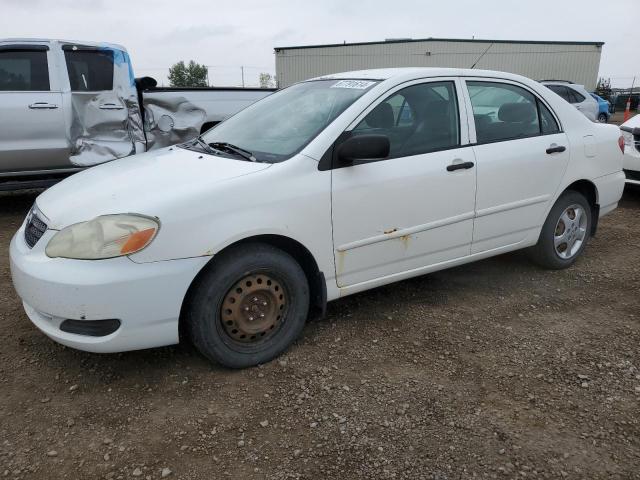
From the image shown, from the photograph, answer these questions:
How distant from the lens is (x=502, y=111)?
392 cm

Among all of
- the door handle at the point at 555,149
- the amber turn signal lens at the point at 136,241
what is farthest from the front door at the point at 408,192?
the amber turn signal lens at the point at 136,241

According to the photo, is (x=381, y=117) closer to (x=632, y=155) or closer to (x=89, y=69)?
(x=89, y=69)

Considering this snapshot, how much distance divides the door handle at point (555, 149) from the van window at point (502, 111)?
15 cm

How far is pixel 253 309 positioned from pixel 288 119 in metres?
1.32

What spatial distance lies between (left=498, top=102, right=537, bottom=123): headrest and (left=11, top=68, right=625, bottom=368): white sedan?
11mm

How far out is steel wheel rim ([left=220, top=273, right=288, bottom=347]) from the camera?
281 cm

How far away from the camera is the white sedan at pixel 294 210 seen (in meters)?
2.57

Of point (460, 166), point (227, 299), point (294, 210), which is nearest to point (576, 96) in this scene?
point (460, 166)

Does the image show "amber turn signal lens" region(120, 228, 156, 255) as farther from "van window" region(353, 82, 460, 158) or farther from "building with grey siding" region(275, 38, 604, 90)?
"building with grey siding" region(275, 38, 604, 90)

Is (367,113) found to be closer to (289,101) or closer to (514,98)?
(289,101)

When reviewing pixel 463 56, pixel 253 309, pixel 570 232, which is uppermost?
pixel 463 56

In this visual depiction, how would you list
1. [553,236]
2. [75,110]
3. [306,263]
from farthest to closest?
[75,110] < [553,236] < [306,263]

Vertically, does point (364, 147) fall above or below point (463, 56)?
below

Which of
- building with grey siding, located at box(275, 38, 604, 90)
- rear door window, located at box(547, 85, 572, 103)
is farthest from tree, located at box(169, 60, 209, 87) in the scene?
rear door window, located at box(547, 85, 572, 103)
